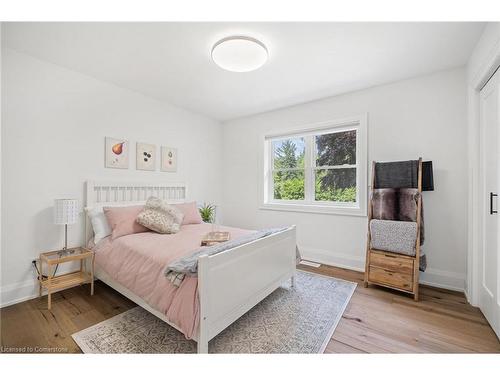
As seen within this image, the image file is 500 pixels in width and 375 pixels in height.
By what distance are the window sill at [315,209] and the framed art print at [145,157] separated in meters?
1.91

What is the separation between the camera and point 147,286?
1684 mm

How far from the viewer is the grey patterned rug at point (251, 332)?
60.8 inches

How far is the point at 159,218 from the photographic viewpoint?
2.59m

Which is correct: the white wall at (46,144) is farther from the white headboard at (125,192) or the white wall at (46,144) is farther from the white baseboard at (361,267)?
the white baseboard at (361,267)

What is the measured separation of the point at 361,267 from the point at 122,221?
305cm

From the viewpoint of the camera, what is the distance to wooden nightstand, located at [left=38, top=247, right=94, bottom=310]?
6.69ft

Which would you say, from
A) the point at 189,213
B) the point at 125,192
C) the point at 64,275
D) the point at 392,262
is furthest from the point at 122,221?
the point at 392,262

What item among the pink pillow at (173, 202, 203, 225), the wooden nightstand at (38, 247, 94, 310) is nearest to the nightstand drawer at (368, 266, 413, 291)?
the pink pillow at (173, 202, 203, 225)

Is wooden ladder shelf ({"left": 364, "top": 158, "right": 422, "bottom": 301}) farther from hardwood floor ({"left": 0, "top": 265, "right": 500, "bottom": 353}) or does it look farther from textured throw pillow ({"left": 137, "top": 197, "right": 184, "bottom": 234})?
textured throw pillow ({"left": 137, "top": 197, "right": 184, "bottom": 234})

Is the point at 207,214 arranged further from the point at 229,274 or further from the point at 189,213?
the point at 229,274
